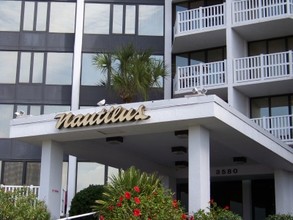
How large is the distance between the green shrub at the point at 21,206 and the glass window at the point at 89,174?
12.0m

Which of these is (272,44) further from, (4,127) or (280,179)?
(4,127)

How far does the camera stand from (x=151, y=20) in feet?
104

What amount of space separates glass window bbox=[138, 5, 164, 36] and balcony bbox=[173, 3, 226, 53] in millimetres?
2225

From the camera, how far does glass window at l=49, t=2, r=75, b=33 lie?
31562mm

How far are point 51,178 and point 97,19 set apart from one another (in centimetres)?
1558

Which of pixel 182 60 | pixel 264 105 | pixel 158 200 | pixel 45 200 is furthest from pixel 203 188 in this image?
pixel 182 60

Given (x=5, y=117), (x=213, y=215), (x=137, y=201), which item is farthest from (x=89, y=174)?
(x=137, y=201)

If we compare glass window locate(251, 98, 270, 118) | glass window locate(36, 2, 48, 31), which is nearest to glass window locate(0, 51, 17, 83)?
glass window locate(36, 2, 48, 31)

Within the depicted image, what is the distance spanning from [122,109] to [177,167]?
7.78 m

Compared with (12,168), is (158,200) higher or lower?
lower

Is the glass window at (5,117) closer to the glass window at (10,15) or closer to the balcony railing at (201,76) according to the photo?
the glass window at (10,15)

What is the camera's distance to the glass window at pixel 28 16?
104 ft

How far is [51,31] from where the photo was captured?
31531 millimetres

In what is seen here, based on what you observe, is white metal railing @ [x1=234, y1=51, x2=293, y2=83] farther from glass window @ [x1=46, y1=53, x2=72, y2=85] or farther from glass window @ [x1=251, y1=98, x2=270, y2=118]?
glass window @ [x1=46, y1=53, x2=72, y2=85]
